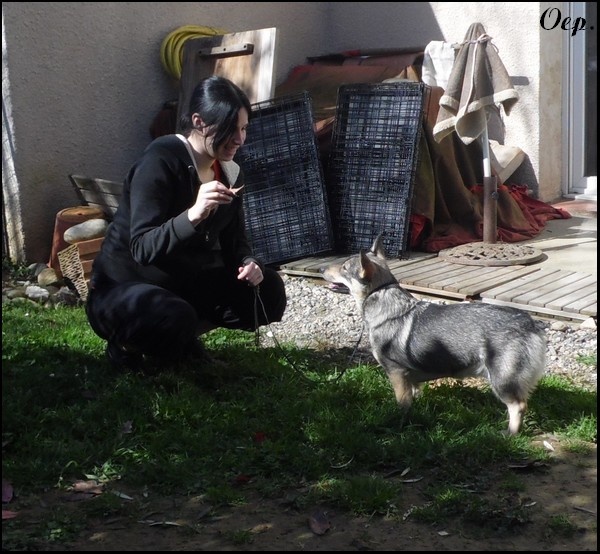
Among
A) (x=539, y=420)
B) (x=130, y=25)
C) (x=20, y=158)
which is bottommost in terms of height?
(x=539, y=420)

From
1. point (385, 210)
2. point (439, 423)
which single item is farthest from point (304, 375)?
point (385, 210)

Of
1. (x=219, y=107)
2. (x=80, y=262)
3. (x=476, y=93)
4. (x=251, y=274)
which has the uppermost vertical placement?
(x=219, y=107)

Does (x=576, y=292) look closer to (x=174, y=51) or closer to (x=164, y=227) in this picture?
(x=164, y=227)

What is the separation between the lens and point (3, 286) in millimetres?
6945

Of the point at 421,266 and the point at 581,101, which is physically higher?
Answer: the point at 581,101

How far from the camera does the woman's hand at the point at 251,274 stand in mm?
4355

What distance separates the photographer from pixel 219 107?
4145mm

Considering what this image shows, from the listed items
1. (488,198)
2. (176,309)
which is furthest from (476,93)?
(176,309)

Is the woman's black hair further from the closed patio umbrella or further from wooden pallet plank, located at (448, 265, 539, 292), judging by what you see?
the closed patio umbrella

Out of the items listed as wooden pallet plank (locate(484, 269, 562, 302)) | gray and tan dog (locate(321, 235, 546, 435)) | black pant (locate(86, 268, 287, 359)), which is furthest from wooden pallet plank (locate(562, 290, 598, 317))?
black pant (locate(86, 268, 287, 359))

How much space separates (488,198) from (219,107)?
11.3ft

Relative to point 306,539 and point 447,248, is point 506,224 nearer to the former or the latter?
point 447,248

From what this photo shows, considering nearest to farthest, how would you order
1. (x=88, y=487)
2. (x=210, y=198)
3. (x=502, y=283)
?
1. (x=88, y=487)
2. (x=210, y=198)
3. (x=502, y=283)

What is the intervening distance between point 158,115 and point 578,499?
19.5ft
